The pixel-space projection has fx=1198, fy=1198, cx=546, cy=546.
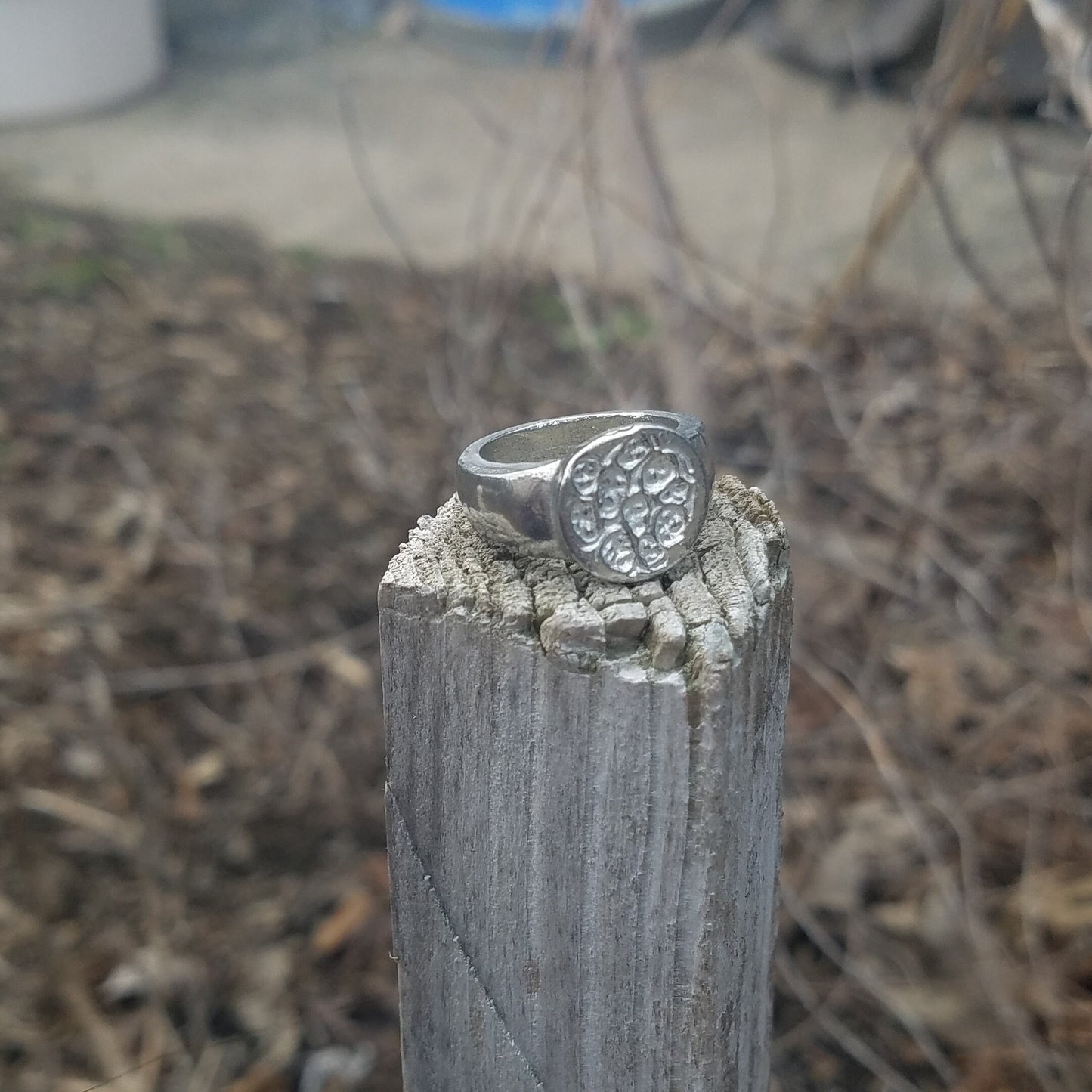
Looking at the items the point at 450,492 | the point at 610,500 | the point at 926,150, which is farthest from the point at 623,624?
the point at 450,492

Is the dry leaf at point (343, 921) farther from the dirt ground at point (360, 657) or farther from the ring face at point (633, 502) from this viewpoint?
the ring face at point (633, 502)

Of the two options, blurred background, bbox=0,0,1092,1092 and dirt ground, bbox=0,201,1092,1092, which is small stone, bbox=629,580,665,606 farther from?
dirt ground, bbox=0,201,1092,1092

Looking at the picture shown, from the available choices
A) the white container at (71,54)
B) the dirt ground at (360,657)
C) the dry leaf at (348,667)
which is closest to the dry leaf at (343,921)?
the dirt ground at (360,657)

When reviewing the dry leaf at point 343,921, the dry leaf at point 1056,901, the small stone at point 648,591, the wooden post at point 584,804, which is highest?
the small stone at point 648,591

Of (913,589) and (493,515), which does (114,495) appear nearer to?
(913,589)

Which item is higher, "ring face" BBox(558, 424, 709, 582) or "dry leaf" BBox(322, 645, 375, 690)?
"ring face" BBox(558, 424, 709, 582)

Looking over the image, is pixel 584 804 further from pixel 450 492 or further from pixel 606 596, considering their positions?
pixel 450 492

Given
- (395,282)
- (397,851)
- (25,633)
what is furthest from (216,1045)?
(395,282)

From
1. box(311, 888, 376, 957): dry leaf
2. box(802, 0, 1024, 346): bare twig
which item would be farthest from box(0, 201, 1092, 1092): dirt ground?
box(802, 0, 1024, 346): bare twig
